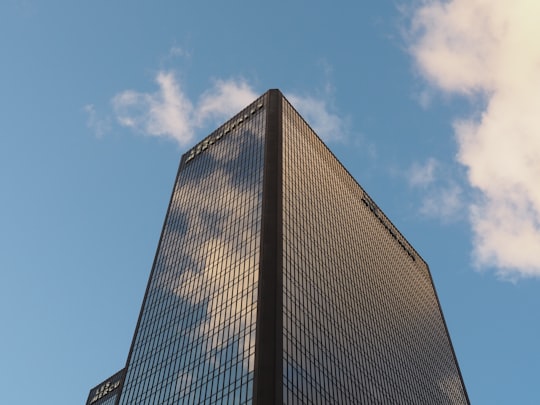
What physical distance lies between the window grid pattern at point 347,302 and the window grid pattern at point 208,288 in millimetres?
5555

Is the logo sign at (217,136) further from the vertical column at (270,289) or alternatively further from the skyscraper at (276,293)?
the vertical column at (270,289)

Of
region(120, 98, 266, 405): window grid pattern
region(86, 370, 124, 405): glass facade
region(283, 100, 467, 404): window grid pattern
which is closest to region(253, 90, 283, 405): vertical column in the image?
region(120, 98, 266, 405): window grid pattern

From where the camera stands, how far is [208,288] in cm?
9288

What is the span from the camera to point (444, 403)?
128375 millimetres

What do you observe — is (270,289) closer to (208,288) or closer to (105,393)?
(208,288)

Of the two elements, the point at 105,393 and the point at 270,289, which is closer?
the point at 270,289

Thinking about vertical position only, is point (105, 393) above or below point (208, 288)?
above

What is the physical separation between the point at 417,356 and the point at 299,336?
5667 centimetres

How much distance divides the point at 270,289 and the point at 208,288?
1585 cm

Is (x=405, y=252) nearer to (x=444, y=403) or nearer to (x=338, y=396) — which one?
(x=444, y=403)

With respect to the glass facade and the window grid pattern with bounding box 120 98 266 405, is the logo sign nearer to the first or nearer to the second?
the window grid pattern with bounding box 120 98 266 405

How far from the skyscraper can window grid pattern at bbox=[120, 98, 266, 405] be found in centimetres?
28

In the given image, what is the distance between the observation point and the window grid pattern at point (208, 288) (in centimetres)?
7662

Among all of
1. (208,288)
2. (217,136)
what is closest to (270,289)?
(208,288)
